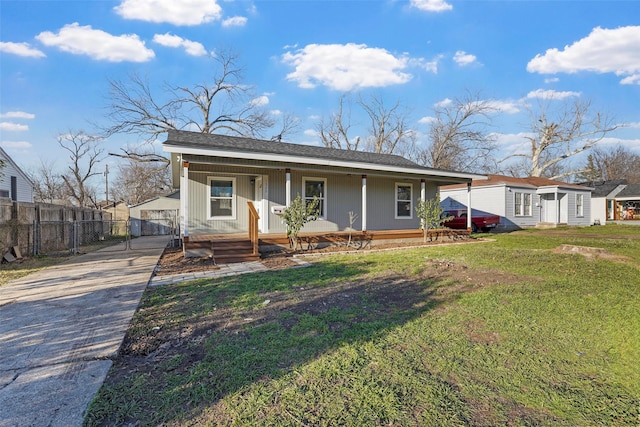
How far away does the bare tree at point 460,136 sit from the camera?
26969 mm

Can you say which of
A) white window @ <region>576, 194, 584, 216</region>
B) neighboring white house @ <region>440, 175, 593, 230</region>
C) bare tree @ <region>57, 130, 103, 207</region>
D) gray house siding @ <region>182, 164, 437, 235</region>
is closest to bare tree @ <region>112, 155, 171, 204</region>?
bare tree @ <region>57, 130, 103, 207</region>

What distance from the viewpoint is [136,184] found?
115ft

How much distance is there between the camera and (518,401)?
2.00 m

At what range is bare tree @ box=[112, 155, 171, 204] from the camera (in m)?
32.1

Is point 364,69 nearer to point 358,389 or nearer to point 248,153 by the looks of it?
point 248,153

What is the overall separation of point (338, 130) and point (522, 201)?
662 inches

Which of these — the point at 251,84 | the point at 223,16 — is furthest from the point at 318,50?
the point at 251,84

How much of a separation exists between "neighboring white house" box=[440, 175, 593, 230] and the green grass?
15.1 metres

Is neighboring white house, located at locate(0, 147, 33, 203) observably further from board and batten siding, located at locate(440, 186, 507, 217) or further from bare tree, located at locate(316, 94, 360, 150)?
board and batten siding, located at locate(440, 186, 507, 217)

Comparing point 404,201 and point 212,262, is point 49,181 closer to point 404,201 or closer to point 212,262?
point 212,262

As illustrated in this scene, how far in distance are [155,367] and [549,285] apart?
5.51m

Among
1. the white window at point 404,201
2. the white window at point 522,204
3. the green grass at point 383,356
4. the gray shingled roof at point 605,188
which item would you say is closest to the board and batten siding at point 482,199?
the white window at point 522,204

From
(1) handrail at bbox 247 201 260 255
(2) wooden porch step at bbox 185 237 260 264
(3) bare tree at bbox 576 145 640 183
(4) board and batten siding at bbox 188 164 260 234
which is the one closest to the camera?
(2) wooden porch step at bbox 185 237 260 264

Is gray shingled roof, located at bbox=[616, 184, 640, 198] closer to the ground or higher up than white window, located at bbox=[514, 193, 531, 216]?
higher up
